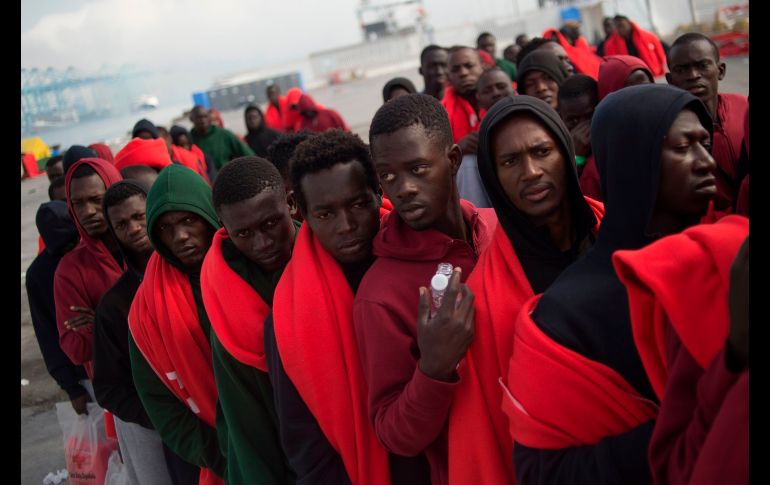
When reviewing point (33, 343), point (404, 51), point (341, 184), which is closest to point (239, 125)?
point (33, 343)

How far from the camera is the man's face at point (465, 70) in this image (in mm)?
5320

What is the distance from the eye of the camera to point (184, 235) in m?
2.89

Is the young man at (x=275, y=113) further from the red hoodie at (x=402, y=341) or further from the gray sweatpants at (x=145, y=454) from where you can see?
the red hoodie at (x=402, y=341)

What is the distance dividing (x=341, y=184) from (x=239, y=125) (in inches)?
883

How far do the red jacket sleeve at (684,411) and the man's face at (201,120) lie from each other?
8872 millimetres

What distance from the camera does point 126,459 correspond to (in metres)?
3.42

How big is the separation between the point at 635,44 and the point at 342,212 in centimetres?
847

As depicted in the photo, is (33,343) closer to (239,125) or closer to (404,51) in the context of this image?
(239,125)

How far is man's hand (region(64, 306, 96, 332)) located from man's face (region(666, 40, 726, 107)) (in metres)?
3.22

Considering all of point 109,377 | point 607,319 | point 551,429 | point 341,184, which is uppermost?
point 341,184

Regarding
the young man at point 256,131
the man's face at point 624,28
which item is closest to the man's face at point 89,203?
the young man at point 256,131

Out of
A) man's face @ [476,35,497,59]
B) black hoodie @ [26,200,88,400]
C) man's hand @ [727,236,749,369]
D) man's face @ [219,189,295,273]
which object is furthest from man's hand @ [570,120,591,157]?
man's face @ [476,35,497,59]

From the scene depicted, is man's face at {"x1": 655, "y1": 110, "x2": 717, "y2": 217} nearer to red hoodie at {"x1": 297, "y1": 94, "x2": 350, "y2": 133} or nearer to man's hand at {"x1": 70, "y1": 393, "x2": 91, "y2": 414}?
man's hand at {"x1": 70, "y1": 393, "x2": 91, "y2": 414}

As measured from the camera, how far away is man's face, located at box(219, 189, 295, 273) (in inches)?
99.7
